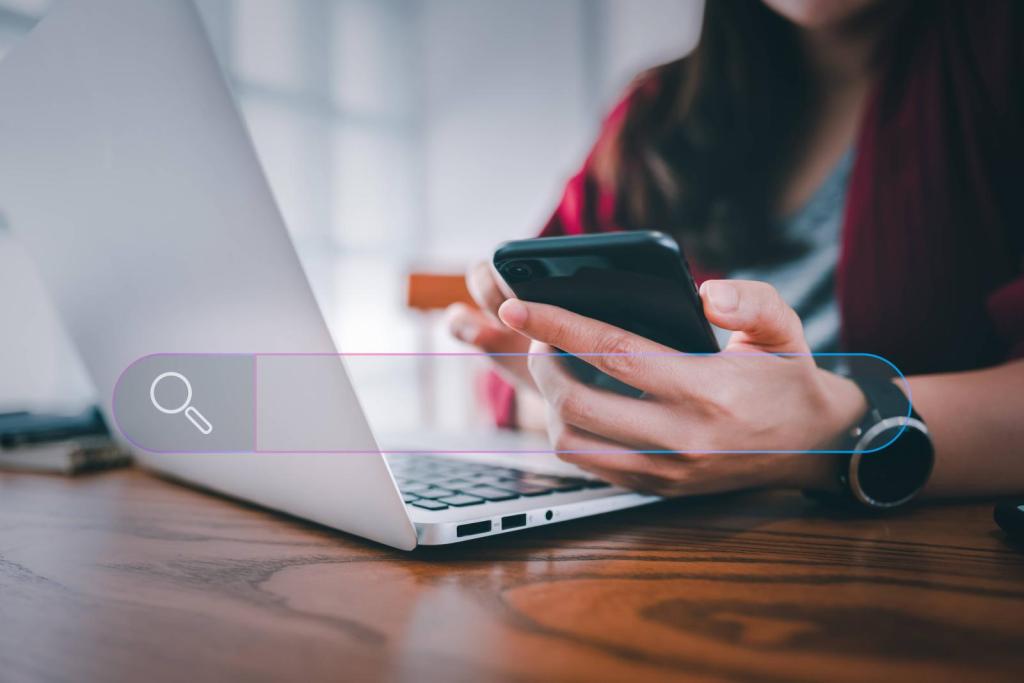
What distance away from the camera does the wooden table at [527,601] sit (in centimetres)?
19

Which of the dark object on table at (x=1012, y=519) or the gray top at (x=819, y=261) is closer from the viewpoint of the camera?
the dark object on table at (x=1012, y=519)

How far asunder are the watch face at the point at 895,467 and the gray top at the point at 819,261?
1.41 feet

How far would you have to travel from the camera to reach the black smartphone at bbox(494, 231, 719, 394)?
0.28m

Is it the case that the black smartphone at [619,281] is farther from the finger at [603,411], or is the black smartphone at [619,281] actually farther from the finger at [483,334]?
the finger at [483,334]

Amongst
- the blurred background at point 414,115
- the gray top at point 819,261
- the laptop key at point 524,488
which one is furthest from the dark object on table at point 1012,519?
the blurred background at point 414,115

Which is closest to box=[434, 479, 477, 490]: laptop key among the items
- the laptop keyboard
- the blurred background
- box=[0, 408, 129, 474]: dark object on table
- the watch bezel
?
the laptop keyboard

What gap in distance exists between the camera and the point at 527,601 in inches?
9.5

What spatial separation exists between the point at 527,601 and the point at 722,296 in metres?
0.16

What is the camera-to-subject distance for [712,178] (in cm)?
94

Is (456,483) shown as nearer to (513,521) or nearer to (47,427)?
(513,521)

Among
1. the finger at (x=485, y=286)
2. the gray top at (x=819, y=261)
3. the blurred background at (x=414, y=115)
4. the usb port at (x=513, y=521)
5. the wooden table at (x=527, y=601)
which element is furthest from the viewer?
the blurred background at (x=414, y=115)

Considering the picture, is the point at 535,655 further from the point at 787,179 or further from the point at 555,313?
the point at 787,179

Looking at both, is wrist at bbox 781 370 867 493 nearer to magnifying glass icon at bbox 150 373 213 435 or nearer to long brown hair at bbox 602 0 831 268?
magnifying glass icon at bbox 150 373 213 435

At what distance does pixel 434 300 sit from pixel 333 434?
96 cm
